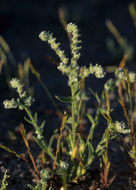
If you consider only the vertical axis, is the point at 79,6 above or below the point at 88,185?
above

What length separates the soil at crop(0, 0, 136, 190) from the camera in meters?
1.61

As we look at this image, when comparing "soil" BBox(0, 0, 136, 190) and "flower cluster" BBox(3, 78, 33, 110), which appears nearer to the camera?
"flower cluster" BBox(3, 78, 33, 110)

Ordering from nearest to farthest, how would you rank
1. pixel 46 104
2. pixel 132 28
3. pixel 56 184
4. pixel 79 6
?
pixel 56 184 → pixel 46 104 → pixel 132 28 → pixel 79 6

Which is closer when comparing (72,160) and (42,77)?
(72,160)

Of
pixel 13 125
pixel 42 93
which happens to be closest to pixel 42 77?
pixel 42 93

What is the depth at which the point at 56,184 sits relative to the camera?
1495mm

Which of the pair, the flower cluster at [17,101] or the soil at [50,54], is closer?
the flower cluster at [17,101]

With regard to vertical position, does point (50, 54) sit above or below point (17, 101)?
above

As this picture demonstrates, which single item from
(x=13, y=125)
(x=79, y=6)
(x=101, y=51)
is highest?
(x=79, y=6)

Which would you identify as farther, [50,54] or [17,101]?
[50,54]

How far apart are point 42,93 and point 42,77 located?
30 cm

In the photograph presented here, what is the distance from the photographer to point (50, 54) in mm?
3002

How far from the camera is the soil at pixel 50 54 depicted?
1.61 meters

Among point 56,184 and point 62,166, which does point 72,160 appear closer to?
point 62,166
